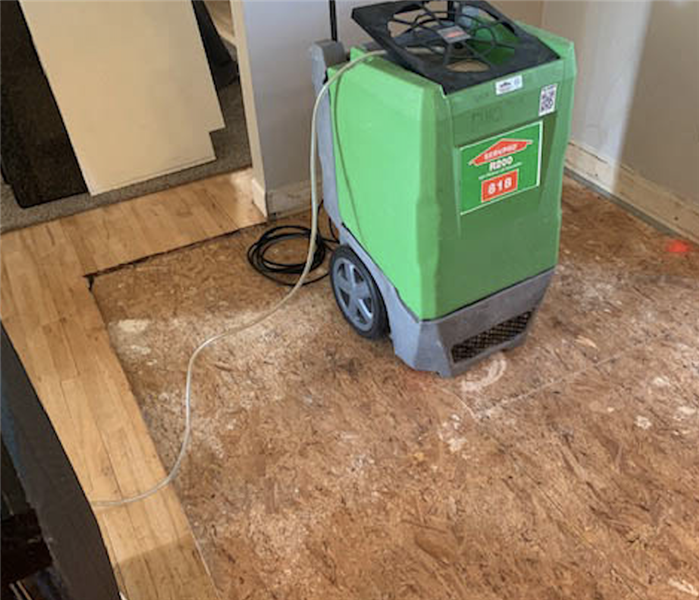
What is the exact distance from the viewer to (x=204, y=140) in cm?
253

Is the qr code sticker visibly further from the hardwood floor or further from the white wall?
the hardwood floor

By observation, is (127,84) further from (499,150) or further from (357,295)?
(499,150)

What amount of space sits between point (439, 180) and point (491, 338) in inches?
18.7

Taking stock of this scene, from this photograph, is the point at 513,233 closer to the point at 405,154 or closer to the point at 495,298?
the point at 495,298

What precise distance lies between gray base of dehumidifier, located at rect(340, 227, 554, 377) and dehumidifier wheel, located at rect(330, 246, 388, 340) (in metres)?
0.02

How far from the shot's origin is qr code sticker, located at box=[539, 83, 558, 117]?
4.34ft

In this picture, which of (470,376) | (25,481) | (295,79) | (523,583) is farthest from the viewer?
(295,79)

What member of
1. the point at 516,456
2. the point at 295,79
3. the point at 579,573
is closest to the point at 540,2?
the point at 295,79

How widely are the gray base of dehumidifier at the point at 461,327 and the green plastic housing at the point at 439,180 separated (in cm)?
2

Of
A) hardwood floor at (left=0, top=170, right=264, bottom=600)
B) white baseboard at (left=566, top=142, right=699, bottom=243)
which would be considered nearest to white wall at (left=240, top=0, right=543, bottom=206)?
hardwood floor at (left=0, top=170, right=264, bottom=600)

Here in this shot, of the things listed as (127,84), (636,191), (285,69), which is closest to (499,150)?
(285,69)

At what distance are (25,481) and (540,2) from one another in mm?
2146

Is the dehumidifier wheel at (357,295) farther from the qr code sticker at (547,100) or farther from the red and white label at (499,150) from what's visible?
the qr code sticker at (547,100)

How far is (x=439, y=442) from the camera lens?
1.49m
